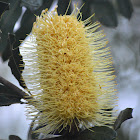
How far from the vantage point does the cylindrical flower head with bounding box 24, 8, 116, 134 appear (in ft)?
1.65

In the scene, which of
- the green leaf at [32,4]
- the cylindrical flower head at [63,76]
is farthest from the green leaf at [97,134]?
the green leaf at [32,4]

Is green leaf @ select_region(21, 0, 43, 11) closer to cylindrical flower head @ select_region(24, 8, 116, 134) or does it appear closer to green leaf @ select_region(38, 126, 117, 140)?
cylindrical flower head @ select_region(24, 8, 116, 134)

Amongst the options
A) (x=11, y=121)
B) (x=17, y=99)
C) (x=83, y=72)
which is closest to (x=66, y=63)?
(x=83, y=72)

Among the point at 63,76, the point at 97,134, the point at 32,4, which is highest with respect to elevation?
the point at 32,4

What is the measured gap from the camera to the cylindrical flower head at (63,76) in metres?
0.50

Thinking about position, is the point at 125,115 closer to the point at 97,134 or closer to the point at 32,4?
the point at 97,134

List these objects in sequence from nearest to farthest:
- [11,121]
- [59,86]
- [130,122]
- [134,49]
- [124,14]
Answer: [59,86]
[124,14]
[11,121]
[130,122]
[134,49]

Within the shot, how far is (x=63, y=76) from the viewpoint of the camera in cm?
50

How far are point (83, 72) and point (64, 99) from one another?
0.24ft

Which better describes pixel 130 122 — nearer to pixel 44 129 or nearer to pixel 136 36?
pixel 136 36

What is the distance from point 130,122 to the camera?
4.46 ft

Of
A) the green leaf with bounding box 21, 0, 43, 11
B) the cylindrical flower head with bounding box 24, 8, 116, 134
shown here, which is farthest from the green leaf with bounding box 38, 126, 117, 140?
the green leaf with bounding box 21, 0, 43, 11

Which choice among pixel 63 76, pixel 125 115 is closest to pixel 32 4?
pixel 63 76

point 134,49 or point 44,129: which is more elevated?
point 134,49
